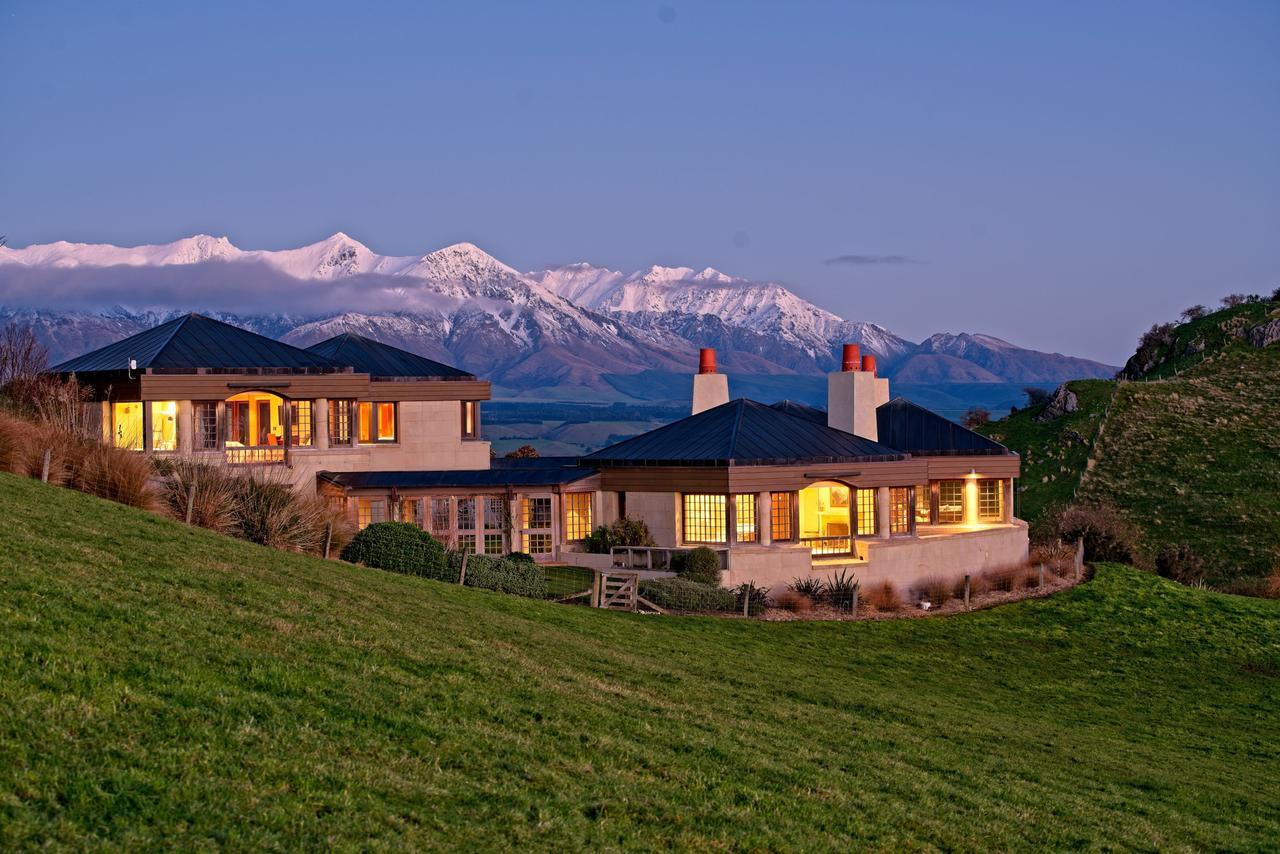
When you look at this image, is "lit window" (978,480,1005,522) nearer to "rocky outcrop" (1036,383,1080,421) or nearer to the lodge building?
the lodge building

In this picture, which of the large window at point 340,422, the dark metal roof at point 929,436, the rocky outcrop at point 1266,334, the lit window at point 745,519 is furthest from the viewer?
the rocky outcrop at point 1266,334

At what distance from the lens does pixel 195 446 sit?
→ 134 ft

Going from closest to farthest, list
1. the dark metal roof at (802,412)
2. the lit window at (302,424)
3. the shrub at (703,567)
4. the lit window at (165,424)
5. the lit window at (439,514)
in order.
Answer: the shrub at (703,567), the lit window at (439,514), the lit window at (165,424), the lit window at (302,424), the dark metal roof at (802,412)

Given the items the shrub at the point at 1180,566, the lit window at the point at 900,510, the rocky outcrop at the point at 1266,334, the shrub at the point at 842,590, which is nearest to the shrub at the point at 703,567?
the shrub at the point at 842,590

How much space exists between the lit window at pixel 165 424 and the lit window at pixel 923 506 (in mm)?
24347

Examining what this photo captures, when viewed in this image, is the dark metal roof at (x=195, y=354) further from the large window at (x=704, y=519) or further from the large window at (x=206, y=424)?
the large window at (x=704, y=519)

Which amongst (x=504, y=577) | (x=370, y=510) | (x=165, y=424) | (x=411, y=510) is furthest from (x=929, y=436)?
(x=165, y=424)

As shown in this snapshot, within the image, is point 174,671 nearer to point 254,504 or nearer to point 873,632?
point 254,504

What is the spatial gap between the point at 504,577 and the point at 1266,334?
67627 mm

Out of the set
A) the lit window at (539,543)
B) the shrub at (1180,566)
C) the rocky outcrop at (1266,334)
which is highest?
the rocky outcrop at (1266,334)

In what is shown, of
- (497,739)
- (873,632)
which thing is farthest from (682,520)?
(497,739)

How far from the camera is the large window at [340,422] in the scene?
44.1 meters

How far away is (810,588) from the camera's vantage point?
115ft

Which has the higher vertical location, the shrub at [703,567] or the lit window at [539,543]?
the lit window at [539,543]
